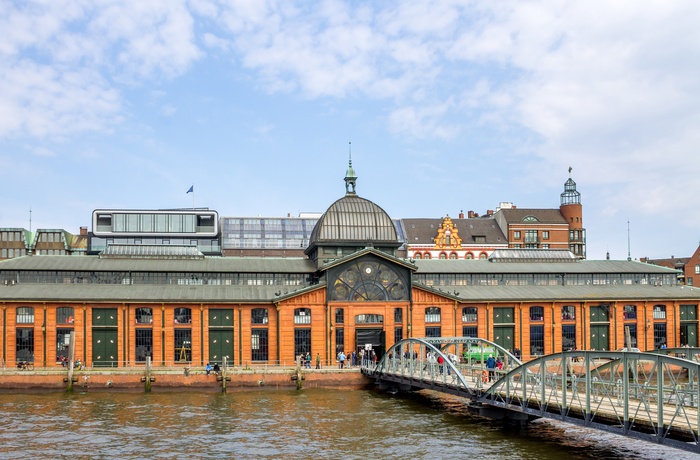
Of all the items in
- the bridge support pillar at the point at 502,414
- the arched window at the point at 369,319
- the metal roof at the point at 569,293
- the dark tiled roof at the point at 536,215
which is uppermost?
the dark tiled roof at the point at 536,215

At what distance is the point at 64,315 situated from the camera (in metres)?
74.8

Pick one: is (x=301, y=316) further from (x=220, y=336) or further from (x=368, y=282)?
(x=220, y=336)

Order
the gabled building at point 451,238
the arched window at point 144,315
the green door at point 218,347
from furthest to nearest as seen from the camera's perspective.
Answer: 1. the gabled building at point 451,238
2. the green door at point 218,347
3. the arched window at point 144,315

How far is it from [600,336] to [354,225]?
27816 mm

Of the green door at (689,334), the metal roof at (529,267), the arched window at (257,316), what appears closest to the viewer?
the arched window at (257,316)

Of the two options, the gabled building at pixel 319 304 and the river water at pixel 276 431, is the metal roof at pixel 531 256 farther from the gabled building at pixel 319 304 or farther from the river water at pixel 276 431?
the river water at pixel 276 431

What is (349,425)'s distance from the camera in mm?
50562

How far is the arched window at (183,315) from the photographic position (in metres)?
76.2

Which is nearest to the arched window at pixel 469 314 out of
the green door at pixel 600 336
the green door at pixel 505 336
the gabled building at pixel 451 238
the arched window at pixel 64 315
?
the green door at pixel 505 336

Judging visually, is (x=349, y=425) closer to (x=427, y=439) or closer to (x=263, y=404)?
(x=427, y=439)

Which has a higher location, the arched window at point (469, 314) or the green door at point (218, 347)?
the arched window at point (469, 314)

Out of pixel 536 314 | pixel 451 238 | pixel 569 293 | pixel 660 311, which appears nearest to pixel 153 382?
pixel 536 314

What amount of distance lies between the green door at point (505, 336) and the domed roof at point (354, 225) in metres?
13.7

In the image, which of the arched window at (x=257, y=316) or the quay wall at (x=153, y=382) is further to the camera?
the arched window at (x=257, y=316)
